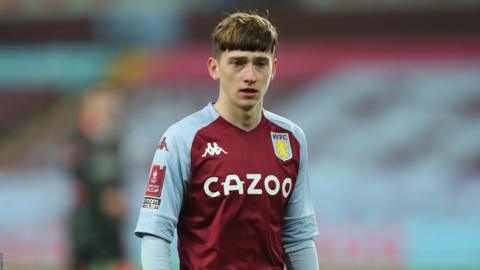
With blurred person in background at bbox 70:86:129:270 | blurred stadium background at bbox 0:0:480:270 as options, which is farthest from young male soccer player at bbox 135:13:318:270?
blurred stadium background at bbox 0:0:480:270

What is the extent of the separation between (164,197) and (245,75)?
0.49 m

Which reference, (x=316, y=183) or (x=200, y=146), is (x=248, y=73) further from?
(x=316, y=183)

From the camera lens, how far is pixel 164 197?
3.78m

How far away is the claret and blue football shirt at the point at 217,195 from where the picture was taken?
379cm

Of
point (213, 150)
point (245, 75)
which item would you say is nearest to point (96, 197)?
point (213, 150)

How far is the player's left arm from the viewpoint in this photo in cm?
400

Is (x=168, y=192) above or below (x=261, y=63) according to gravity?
below

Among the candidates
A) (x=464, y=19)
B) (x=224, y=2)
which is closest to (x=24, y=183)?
(x=224, y=2)

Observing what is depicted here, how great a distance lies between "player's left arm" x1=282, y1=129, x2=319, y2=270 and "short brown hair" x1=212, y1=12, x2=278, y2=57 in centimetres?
44

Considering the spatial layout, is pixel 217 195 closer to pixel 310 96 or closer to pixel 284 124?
pixel 284 124

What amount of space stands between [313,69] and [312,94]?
0.40 m

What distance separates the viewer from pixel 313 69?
615 inches

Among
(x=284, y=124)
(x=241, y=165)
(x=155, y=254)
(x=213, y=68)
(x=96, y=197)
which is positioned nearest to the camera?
(x=155, y=254)

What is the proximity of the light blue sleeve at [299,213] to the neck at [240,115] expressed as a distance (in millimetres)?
212
